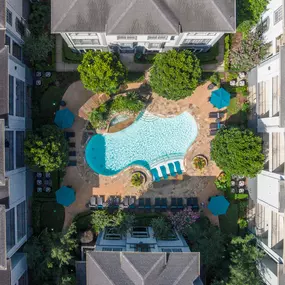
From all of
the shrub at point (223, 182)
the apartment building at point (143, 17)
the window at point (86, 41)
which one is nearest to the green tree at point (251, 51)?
the apartment building at point (143, 17)

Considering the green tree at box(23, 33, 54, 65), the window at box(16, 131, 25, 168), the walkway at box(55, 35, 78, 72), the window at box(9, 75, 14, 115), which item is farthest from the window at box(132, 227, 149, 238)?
the green tree at box(23, 33, 54, 65)

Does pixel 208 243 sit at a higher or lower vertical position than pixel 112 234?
lower

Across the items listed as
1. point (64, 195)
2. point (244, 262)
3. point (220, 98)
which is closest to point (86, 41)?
point (220, 98)

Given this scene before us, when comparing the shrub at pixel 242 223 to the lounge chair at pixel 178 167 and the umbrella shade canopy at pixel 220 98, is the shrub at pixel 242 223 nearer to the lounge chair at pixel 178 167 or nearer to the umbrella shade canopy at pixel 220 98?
the lounge chair at pixel 178 167

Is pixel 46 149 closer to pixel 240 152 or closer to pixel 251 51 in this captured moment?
pixel 240 152

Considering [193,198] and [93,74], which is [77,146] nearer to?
[93,74]

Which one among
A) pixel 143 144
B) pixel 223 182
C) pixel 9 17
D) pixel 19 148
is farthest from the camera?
pixel 223 182

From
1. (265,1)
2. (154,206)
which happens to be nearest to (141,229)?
(154,206)
